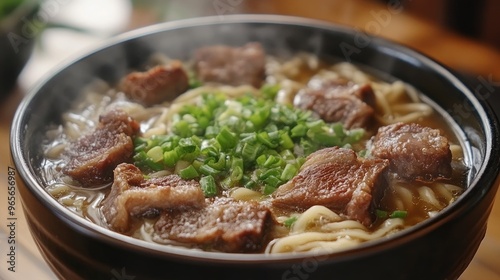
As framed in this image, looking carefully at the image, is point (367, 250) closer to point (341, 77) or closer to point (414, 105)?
point (414, 105)

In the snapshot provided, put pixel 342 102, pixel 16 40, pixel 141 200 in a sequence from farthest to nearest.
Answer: pixel 16 40 < pixel 342 102 < pixel 141 200

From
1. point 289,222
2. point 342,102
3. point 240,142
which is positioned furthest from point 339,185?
point 342,102

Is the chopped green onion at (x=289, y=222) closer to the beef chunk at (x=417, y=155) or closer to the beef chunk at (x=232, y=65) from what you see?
the beef chunk at (x=417, y=155)

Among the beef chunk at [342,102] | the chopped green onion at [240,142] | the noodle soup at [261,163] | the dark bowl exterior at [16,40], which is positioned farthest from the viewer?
the dark bowl exterior at [16,40]

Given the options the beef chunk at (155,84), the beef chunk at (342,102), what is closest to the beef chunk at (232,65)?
the beef chunk at (155,84)

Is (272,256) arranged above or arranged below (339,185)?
above

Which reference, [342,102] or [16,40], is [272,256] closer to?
[342,102]

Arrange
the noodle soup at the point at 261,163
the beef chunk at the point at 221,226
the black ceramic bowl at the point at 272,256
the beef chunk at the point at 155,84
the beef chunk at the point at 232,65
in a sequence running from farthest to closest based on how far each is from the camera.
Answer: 1. the beef chunk at the point at 232,65
2. the beef chunk at the point at 155,84
3. the noodle soup at the point at 261,163
4. the beef chunk at the point at 221,226
5. the black ceramic bowl at the point at 272,256

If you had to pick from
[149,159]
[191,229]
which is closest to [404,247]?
[191,229]
